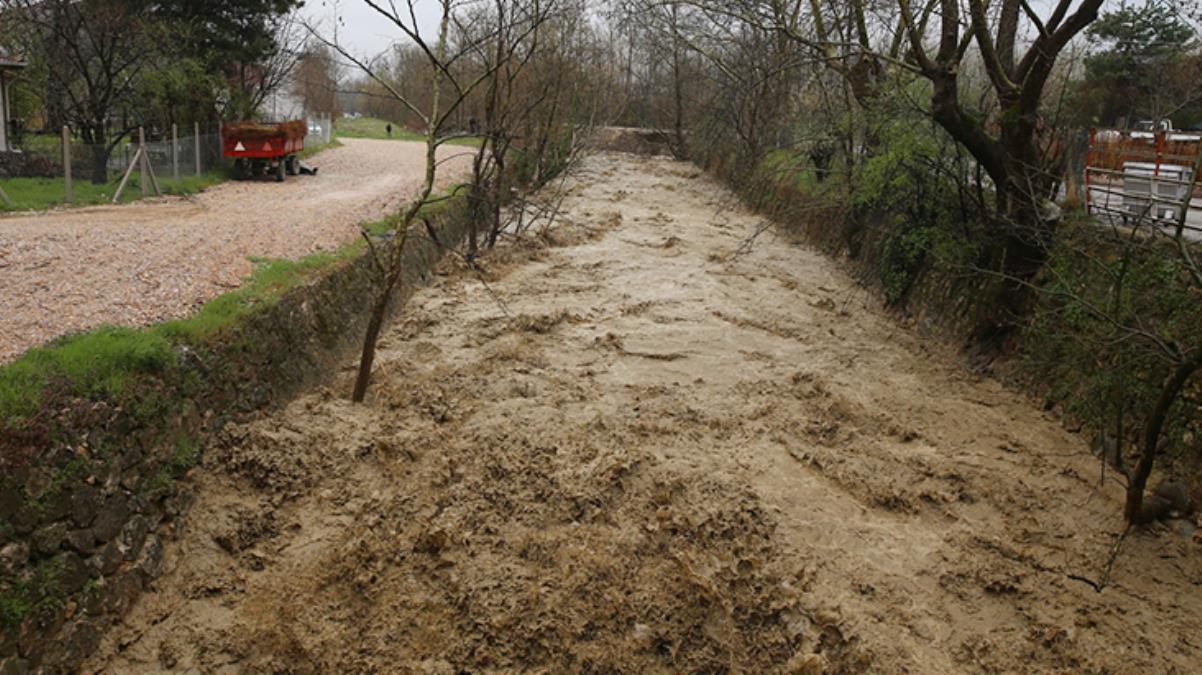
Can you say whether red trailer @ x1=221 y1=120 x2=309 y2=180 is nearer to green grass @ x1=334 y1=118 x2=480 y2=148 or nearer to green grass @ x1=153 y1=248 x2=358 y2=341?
green grass @ x1=153 y1=248 x2=358 y2=341

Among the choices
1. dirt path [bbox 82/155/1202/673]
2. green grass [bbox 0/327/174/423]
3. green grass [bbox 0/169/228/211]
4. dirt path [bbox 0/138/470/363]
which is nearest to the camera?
green grass [bbox 0/327/174/423]

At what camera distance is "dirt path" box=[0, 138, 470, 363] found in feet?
23.9

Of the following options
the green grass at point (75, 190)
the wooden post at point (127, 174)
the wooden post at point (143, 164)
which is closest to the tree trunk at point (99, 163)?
the green grass at point (75, 190)

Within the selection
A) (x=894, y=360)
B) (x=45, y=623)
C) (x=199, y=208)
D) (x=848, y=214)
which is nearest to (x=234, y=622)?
(x=45, y=623)

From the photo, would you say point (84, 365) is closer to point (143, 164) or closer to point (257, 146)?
point (143, 164)

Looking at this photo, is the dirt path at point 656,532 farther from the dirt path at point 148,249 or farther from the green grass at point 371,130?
→ the green grass at point 371,130

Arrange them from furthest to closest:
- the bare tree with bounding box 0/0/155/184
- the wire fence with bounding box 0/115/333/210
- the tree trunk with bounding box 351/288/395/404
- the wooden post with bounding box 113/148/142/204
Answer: the bare tree with bounding box 0/0/155/184
the wooden post with bounding box 113/148/142/204
the wire fence with bounding box 0/115/333/210
the tree trunk with bounding box 351/288/395/404

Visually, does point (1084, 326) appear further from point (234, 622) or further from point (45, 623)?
point (45, 623)

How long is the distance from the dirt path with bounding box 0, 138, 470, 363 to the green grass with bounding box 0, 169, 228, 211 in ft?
1.56

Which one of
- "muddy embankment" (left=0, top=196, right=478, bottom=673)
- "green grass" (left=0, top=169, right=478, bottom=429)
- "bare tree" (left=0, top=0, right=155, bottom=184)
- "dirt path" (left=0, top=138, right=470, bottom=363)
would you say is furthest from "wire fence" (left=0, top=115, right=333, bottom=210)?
"muddy embankment" (left=0, top=196, right=478, bottom=673)

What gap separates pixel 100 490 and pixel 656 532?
12.0 feet

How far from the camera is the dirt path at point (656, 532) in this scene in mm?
5578

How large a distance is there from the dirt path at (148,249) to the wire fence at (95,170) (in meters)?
0.72

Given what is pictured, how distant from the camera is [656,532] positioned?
21.8 feet
